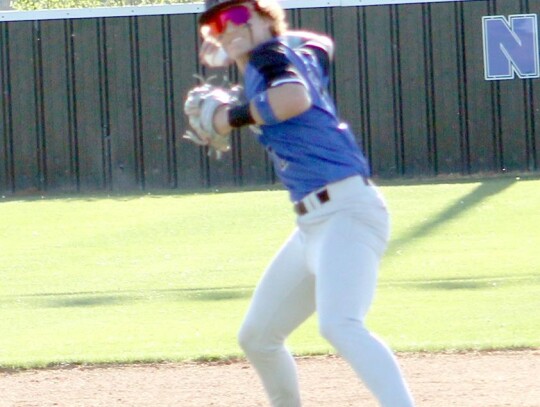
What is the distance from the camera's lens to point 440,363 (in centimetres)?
661

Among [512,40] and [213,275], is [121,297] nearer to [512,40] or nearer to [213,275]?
[213,275]

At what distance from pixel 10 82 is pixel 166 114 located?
2.68 metres

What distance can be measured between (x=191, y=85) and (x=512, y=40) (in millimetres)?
5248

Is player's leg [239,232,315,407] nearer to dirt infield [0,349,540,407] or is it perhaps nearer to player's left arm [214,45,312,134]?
player's left arm [214,45,312,134]

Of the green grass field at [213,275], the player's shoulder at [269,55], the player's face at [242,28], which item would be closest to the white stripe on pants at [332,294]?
the player's shoulder at [269,55]

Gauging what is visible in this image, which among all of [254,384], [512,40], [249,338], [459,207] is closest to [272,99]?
[249,338]

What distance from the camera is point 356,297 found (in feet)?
12.6

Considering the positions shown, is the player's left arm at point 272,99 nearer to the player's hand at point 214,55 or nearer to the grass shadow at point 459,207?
the player's hand at point 214,55

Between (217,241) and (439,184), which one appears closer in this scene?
(217,241)

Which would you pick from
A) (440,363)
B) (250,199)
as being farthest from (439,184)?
(440,363)

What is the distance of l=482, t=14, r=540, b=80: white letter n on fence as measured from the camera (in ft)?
60.0

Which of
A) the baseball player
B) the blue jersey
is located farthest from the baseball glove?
the blue jersey

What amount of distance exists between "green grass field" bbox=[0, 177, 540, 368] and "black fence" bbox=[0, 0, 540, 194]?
2248 mm

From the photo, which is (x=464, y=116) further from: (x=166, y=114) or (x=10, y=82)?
(x=10, y=82)
